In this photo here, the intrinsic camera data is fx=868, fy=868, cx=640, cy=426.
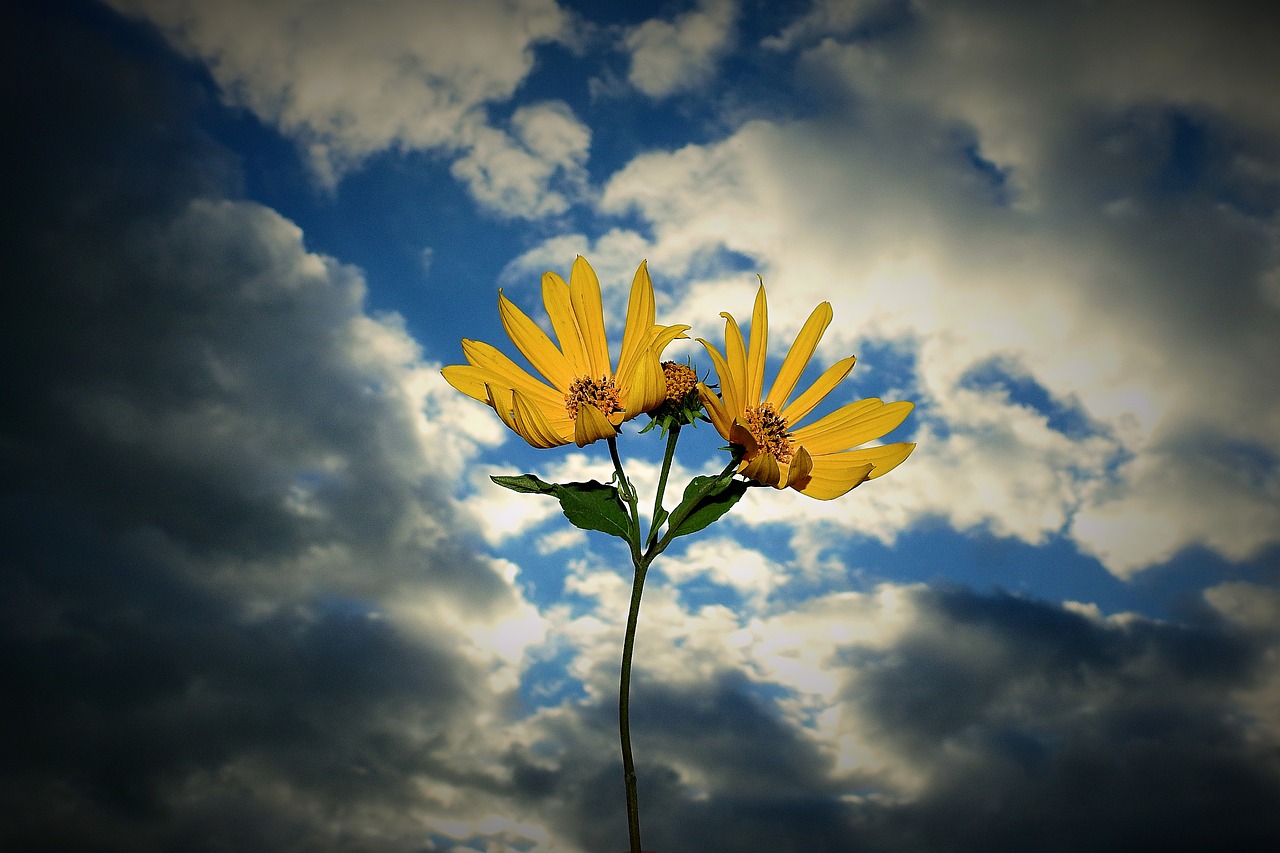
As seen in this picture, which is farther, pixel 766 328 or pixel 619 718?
pixel 766 328

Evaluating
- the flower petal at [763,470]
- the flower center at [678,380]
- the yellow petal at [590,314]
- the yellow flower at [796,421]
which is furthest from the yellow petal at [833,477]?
the yellow petal at [590,314]

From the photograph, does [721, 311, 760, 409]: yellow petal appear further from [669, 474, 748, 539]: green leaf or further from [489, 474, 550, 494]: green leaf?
[489, 474, 550, 494]: green leaf

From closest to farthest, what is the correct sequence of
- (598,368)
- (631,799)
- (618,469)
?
(631,799)
(618,469)
(598,368)

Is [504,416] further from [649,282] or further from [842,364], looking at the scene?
[842,364]

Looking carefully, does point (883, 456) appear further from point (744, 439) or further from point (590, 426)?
point (590, 426)

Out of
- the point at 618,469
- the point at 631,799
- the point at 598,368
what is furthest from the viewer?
the point at 598,368

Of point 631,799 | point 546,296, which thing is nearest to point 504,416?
point 546,296

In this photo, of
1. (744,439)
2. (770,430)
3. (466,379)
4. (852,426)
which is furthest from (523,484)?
(852,426)
